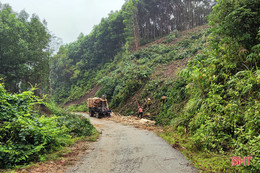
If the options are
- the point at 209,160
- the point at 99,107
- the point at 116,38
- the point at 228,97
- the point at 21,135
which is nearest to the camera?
the point at 209,160

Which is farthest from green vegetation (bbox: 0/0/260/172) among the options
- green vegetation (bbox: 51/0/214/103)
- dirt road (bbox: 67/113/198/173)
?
green vegetation (bbox: 51/0/214/103)

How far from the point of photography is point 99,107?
20125 millimetres

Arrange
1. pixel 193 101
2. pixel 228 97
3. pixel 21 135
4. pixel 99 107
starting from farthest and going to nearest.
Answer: pixel 99 107 < pixel 193 101 < pixel 228 97 < pixel 21 135

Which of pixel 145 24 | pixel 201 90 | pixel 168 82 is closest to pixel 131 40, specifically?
pixel 145 24

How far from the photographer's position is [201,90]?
8.69 metres

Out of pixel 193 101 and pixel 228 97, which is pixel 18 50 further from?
pixel 228 97

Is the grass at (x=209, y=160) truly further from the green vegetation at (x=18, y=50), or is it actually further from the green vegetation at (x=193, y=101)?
the green vegetation at (x=18, y=50)

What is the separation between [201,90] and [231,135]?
3.46m

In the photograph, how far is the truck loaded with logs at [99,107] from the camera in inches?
769

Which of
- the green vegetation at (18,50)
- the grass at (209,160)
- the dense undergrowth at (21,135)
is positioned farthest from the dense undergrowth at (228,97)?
the green vegetation at (18,50)

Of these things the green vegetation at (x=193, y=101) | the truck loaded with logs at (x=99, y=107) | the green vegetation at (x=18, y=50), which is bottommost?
the truck loaded with logs at (x=99, y=107)

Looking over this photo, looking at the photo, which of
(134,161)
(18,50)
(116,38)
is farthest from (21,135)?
(116,38)

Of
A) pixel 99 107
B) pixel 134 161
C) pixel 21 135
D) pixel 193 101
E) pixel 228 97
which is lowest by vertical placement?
pixel 99 107

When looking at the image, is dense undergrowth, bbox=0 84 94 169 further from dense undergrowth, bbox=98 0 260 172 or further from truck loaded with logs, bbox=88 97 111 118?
truck loaded with logs, bbox=88 97 111 118
